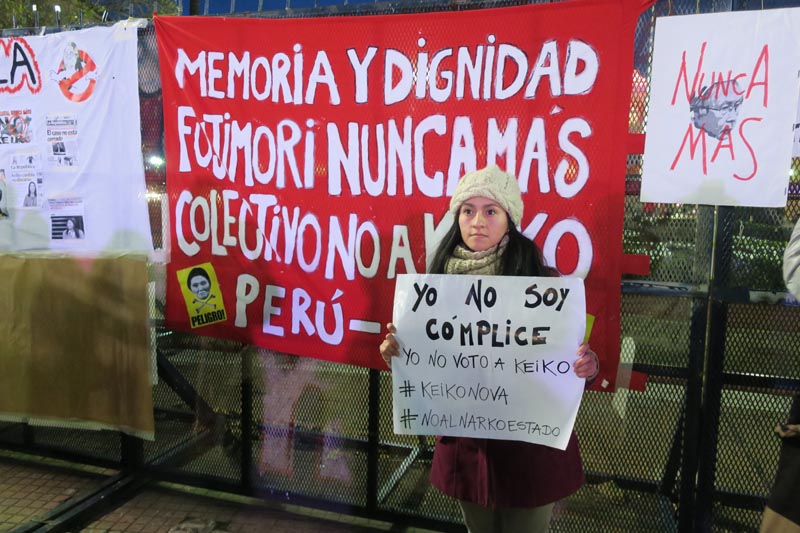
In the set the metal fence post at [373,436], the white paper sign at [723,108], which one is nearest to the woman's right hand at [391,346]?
the metal fence post at [373,436]

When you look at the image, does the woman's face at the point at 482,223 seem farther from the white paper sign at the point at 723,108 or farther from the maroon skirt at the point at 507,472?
the white paper sign at the point at 723,108

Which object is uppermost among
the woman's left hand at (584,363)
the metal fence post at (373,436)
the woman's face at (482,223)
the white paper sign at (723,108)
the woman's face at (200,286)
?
the white paper sign at (723,108)

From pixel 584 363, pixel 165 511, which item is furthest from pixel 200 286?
pixel 584 363

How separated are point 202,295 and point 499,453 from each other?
6.35 feet

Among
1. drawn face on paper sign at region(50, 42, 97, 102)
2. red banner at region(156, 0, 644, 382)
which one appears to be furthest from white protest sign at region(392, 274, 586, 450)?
drawn face on paper sign at region(50, 42, 97, 102)

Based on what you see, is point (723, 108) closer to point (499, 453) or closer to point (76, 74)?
point (499, 453)

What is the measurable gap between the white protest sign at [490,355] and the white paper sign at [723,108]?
92 cm

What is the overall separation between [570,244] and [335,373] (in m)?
1.46

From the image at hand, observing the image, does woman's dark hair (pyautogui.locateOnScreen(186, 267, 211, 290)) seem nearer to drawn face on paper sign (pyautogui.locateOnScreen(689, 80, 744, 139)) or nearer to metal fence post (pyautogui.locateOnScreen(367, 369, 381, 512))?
metal fence post (pyautogui.locateOnScreen(367, 369, 381, 512))

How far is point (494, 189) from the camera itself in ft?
6.85

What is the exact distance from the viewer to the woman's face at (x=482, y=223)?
211cm

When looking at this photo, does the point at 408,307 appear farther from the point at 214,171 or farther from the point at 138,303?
the point at 138,303

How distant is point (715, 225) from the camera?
2.68 metres

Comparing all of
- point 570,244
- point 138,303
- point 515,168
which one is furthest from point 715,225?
point 138,303
